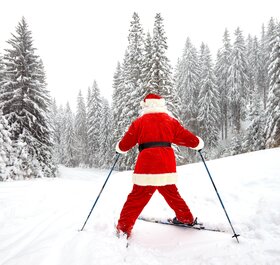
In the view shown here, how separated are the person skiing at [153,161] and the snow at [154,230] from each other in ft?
1.13

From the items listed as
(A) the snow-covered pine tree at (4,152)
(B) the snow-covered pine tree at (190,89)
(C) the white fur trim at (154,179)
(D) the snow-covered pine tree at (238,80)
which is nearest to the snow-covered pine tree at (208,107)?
(B) the snow-covered pine tree at (190,89)

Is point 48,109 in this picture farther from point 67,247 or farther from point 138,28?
point 67,247

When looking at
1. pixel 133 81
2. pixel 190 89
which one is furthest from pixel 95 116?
pixel 133 81

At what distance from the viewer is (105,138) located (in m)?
42.5

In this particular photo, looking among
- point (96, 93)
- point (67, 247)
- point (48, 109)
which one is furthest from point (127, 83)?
point (67, 247)

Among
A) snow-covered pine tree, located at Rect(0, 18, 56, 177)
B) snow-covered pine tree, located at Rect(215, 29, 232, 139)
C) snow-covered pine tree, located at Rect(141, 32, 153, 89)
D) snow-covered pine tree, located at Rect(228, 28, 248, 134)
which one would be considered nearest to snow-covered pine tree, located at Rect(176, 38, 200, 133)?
snow-covered pine tree, located at Rect(215, 29, 232, 139)

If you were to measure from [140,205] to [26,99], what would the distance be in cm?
1772

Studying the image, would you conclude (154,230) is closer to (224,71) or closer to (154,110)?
(154,110)

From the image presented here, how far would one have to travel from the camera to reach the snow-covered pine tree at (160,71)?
866 inches

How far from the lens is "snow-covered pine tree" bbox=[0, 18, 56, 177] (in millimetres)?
18938

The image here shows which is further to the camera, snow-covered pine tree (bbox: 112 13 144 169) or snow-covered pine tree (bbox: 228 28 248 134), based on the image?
snow-covered pine tree (bbox: 228 28 248 134)

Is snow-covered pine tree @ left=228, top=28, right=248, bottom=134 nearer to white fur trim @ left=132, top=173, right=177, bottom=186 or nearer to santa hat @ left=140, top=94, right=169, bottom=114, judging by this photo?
santa hat @ left=140, top=94, right=169, bottom=114

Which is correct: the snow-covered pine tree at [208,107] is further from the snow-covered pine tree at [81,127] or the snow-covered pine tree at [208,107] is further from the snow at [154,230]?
the snow at [154,230]

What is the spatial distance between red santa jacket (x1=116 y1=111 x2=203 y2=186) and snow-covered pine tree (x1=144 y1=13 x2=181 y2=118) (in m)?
17.7
